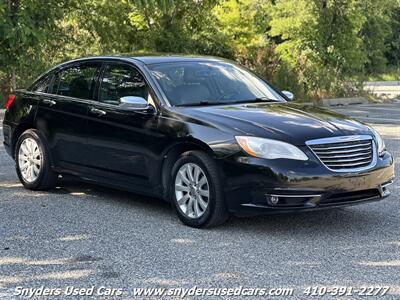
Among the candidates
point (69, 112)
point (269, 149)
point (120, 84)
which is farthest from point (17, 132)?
point (269, 149)

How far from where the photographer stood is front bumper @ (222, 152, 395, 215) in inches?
224

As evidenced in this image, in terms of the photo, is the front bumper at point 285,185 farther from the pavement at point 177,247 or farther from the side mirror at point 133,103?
the side mirror at point 133,103

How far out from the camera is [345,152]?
19.4 feet

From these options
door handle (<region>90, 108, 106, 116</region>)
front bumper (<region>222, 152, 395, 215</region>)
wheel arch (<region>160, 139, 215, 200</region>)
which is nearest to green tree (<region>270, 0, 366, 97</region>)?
door handle (<region>90, 108, 106, 116</region>)

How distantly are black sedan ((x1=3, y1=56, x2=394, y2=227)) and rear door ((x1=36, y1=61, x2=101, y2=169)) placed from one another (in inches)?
0.6

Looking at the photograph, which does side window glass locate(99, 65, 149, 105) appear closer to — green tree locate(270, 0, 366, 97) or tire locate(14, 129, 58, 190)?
tire locate(14, 129, 58, 190)

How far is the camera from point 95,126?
7.17 m

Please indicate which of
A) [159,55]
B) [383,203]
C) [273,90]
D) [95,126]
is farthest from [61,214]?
[383,203]

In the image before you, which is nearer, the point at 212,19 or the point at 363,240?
the point at 363,240

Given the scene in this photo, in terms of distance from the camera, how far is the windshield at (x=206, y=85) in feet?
22.2

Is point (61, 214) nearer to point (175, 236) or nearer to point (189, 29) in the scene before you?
point (175, 236)

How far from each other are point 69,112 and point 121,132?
98 centimetres

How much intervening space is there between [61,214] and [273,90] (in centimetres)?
267

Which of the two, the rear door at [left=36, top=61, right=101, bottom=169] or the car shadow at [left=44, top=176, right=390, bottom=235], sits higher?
the rear door at [left=36, top=61, right=101, bottom=169]
